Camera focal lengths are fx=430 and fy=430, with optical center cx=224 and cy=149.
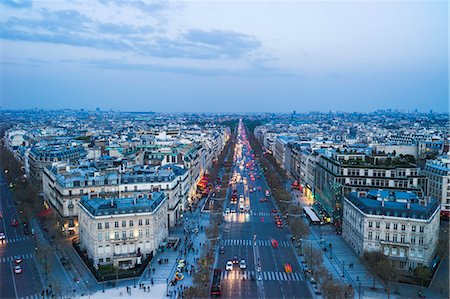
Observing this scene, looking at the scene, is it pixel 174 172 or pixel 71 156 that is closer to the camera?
pixel 174 172

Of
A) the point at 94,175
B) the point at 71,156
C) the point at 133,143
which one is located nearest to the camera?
the point at 94,175

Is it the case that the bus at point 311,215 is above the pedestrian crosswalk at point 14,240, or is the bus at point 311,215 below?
above

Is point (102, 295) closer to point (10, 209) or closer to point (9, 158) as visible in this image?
point (10, 209)

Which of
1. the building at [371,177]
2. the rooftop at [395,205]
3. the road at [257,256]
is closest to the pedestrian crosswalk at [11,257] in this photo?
the road at [257,256]

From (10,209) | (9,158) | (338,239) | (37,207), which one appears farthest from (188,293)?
(9,158)

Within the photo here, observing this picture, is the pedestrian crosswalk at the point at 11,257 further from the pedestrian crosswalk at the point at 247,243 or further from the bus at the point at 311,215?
the bus at the point at 311,215

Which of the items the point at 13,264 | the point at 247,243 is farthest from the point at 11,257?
the point at 247,243
